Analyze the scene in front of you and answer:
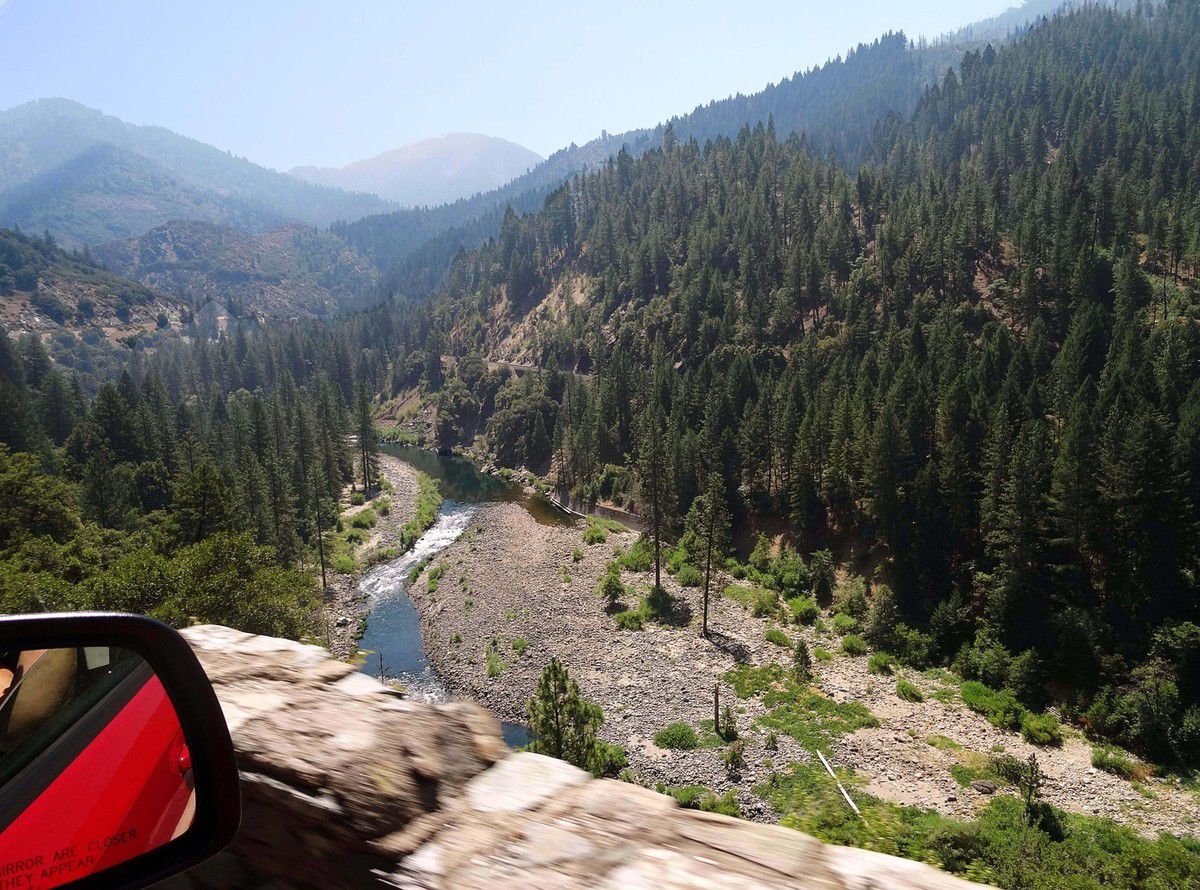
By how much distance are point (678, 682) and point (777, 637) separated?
7552 mm

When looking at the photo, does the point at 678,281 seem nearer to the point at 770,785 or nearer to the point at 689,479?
the point at 689,479

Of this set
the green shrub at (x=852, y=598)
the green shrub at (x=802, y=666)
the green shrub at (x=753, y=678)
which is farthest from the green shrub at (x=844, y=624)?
the green shrub at (x=753, y=678)

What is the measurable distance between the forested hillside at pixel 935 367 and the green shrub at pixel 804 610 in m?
4.71

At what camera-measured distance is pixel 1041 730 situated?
27.9 meters

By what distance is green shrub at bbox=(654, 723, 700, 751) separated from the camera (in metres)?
27.2

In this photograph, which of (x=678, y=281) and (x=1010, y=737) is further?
(x=678, y=281)

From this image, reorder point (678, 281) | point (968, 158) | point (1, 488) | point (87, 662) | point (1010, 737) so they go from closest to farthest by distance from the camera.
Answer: point (87, 662) < point (1010, 737) < point (1, 488) < point (678, 281) < point (968, 158)

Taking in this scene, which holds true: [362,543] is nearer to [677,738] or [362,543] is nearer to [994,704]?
[677,738]

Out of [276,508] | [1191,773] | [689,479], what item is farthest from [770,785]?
[276,508]

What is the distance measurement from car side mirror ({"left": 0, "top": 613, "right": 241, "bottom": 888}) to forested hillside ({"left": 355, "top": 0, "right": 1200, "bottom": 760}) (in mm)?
36924

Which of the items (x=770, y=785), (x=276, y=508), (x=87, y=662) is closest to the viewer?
(x=87, y=662)

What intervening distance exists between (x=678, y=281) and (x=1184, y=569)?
244 ft

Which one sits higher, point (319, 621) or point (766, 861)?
point (766, 861)

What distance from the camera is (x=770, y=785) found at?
79.9ft
